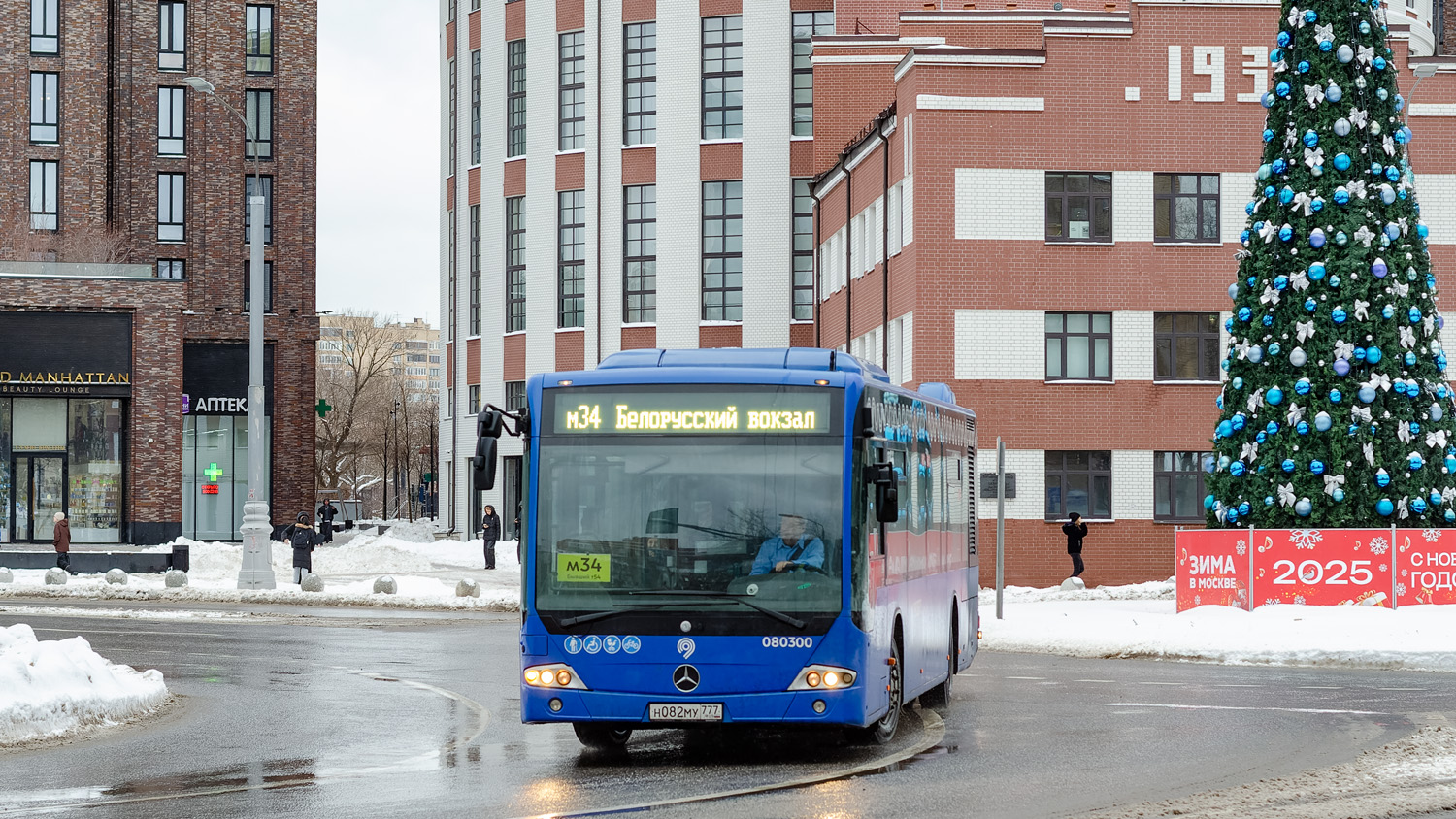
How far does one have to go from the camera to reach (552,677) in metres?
13.0

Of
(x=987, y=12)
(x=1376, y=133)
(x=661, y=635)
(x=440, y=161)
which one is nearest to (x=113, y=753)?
(x=661, y=635)

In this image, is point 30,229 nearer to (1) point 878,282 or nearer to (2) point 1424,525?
(1) point 878,282

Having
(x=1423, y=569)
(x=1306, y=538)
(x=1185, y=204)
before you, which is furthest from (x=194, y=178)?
(x=1423, y=569)

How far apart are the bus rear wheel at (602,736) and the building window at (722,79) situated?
46.5 m

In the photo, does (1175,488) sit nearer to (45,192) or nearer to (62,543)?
(62,543)

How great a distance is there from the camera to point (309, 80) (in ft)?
235

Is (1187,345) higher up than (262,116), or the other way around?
(262,116)

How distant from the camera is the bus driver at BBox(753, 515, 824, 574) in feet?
42.7

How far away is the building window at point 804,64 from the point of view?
58938mm

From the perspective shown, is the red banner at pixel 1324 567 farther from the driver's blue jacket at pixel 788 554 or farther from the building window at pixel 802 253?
the building window at pixel 802 253

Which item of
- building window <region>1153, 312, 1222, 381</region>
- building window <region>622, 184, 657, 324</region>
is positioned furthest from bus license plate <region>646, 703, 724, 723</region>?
building window <region>622, 184, 657, 324</region>

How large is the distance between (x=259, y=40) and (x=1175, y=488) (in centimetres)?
4344

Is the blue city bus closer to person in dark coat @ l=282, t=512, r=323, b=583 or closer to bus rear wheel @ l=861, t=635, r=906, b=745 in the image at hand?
bus rear wheel @ l=861, t=635, r=906, b=745

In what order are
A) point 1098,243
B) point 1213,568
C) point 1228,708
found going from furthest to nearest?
point 1098,243 < point 1213,568 < point 1228,708
